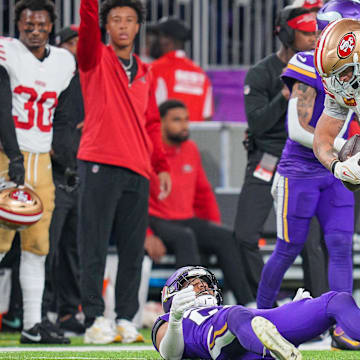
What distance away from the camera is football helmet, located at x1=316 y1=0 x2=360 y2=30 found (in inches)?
188

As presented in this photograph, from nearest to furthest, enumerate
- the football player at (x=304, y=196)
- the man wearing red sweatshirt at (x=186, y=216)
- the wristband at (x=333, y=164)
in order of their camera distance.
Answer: the wristband at (x=333, y=164) < the football player at (x=304, y=196) < the man wearing red sweatshirt at (x=186, y=216)

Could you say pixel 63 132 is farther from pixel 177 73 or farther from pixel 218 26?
pixel 218 26

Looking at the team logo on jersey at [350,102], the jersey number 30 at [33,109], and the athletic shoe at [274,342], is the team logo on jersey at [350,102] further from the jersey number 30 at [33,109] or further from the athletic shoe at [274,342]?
the jersey number 30 at [33,109]

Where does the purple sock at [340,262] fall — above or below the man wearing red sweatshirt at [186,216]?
above

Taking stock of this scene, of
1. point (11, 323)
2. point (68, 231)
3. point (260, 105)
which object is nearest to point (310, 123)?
point (260, 105)

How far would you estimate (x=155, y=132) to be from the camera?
6.46m

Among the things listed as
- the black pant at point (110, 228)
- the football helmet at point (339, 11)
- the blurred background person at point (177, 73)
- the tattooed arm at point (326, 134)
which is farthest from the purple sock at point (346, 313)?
the blurred background person at point (177, 73)

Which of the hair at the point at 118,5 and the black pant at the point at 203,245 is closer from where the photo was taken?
the hair at the point at 118,5

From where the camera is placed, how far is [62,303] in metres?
6.92

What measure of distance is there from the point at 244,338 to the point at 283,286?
397 cm

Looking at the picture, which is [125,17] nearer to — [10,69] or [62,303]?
[10,69]

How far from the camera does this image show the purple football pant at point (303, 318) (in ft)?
11.4

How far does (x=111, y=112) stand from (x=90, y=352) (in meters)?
1.58

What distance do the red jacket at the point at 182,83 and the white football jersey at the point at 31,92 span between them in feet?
9.00
